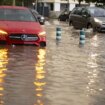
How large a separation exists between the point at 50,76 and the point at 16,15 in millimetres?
8847

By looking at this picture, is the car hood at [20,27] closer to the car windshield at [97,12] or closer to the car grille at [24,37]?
the car grille at [24,37]

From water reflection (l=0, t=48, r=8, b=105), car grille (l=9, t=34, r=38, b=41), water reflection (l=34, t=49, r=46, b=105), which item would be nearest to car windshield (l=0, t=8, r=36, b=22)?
car grille (l=9, t=34, r=38, b=41)

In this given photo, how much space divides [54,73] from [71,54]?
5228mm

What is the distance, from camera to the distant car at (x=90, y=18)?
1324 inches

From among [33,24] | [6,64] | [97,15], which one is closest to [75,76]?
[6,64]

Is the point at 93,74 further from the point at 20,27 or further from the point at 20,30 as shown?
the point at 20,27

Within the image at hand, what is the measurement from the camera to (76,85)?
11297mm

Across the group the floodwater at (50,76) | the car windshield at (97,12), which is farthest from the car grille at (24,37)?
the car windshield at (97,12)

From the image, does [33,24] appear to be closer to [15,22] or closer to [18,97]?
[15,22]

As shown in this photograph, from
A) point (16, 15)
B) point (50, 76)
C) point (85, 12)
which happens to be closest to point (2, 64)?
point (50, 76)

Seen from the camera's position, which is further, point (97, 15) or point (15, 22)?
point (97, 15)

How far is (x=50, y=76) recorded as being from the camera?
492 inches

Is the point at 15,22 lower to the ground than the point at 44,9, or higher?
higher

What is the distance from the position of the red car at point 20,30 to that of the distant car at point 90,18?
13.1 metres
